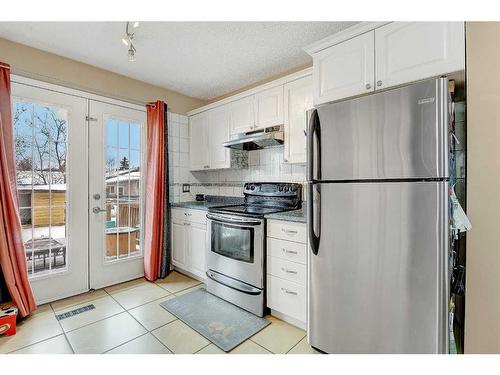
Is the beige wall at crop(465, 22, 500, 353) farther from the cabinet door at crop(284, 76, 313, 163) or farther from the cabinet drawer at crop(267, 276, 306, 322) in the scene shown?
the cabinet door at crop(284, 76, 313, 163)

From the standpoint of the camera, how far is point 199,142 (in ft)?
10.8

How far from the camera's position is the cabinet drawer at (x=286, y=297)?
1.87 metres

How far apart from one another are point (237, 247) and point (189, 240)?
2.90ft

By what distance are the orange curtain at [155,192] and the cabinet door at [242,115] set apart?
2.92 feet

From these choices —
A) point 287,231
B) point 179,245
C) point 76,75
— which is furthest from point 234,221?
point 76,75

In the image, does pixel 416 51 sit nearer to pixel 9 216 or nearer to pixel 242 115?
pixel 242 115

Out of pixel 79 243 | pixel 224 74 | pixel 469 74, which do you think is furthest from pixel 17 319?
pixel 469 74

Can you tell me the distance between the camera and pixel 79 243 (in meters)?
2.49

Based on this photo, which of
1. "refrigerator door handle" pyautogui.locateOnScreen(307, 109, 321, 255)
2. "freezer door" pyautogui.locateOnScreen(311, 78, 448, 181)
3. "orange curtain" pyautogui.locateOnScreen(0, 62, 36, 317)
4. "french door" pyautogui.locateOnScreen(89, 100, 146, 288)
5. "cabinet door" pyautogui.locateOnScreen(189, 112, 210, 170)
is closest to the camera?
"freezer door" pyautogui.locateOnScreen(311, 78, 448, 181)

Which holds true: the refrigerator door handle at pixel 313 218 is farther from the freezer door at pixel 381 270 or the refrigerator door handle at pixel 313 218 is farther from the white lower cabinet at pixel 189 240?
the white lower cabinet at pixel 189 240

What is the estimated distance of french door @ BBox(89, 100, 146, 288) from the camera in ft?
8.50

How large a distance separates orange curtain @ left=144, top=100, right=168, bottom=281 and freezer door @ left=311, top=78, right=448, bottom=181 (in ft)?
6.79

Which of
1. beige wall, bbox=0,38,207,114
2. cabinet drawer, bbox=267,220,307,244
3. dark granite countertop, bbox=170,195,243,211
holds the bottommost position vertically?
cabinet drawer, bbox=267,220,307,244

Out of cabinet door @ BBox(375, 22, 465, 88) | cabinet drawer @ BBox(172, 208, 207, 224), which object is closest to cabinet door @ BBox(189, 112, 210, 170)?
cabinet drawer @ BBox(172, 208, 207, 224)
